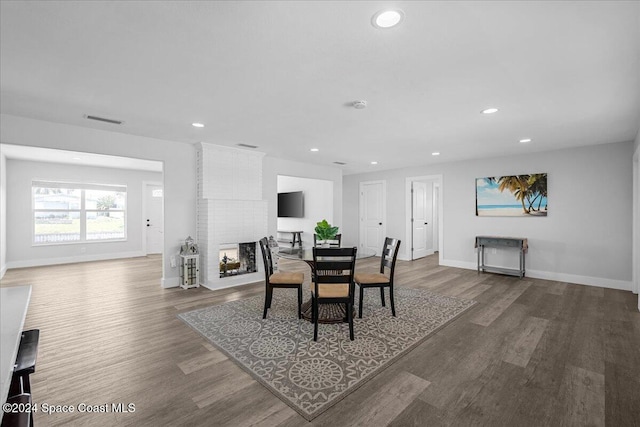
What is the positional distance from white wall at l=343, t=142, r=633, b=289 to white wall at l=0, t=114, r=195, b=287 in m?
5.63

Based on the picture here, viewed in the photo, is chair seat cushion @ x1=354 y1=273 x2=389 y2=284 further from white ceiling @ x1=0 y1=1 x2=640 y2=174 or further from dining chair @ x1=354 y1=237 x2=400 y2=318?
white ceiling @ x1=0 y1=1 x2=640 y2=174

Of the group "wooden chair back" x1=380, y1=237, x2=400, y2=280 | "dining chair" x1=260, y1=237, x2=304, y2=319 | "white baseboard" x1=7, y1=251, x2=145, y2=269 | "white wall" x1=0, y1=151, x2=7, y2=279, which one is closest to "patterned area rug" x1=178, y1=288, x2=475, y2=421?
"dining chair" x1=260, y1=237, x2=304, y2=319

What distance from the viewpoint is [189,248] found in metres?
4.92

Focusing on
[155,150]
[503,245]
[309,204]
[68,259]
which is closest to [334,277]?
[155,150]

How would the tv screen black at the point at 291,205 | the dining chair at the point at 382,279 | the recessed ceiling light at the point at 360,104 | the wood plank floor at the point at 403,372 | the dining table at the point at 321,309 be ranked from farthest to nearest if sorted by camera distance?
1. the tv screen black at the point at 291,205
2. the dining chair at the point at 382,279
3. the dining table at the point at 321,309
4. the recessed ceiling light at the point at 360,104
5. the wood plank floor at the point at 403,372

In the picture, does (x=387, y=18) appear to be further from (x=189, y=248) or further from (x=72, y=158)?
(x=72, y=158)

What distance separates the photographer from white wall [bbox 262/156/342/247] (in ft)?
19.8

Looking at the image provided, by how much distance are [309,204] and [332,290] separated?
6209mm

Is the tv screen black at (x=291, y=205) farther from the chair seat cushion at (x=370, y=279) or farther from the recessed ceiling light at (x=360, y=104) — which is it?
the recessed ceiling light at (x=360, y=104)

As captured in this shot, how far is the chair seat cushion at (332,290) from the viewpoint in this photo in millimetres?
2951

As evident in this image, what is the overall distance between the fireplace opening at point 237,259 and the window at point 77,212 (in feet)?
15.7

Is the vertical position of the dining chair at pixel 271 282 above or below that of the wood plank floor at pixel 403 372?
above

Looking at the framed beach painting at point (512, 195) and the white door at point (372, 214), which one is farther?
the white door at point (372, 214)

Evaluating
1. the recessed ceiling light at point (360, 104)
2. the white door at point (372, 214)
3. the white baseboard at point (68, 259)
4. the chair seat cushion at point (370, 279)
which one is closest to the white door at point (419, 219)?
the white door at point (372, 214)
